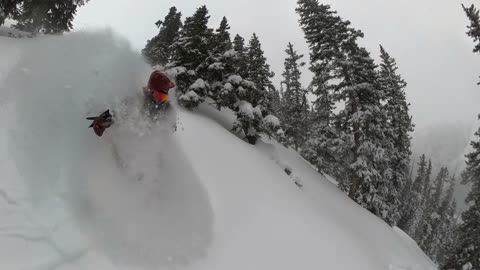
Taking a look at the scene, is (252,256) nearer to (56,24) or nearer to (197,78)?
(197,78)

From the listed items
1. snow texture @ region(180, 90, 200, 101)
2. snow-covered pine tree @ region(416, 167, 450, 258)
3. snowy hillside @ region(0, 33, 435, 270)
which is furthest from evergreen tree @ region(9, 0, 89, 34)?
snow-covered pine tree @ region(416, 167, 450, 258)

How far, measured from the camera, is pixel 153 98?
7988mm

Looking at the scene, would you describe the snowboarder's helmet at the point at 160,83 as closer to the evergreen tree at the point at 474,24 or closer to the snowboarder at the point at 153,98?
the snowboarder at the point at 153,98

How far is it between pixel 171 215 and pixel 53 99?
3.95 metres

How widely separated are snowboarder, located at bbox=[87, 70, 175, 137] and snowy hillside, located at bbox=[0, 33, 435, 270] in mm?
303

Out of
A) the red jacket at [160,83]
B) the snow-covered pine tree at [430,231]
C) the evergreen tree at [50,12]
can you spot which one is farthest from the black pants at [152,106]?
the snow-covered pine tree at [430,231]

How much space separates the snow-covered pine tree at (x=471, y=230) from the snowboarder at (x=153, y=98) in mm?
17336

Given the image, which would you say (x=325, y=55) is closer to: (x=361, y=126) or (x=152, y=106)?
(x=361, y=126)

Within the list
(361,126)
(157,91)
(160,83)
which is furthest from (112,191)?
(361,126)

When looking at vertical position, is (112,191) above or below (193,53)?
below

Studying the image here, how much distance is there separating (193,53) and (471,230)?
18112 mm

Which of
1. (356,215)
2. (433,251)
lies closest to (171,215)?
(356,215)

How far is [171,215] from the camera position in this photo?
25.1 feet

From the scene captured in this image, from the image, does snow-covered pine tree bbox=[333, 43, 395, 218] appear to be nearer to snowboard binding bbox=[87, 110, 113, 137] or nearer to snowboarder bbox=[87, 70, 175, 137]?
snowboarder bbox=[87, 70, 175, 137]
